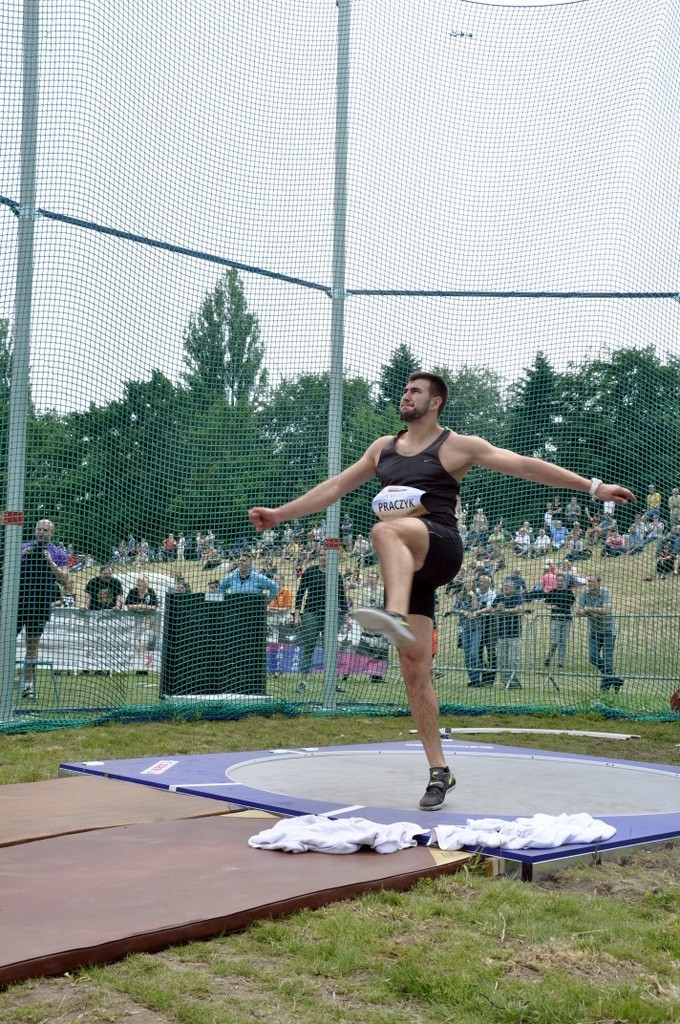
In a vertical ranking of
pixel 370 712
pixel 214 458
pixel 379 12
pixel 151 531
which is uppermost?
pixel 379 12

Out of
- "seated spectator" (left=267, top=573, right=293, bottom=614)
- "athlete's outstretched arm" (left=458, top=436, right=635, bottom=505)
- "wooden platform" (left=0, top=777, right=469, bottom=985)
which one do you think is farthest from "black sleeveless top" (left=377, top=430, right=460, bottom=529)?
"seated spectator" (left=267, top=573, right=293, bottom=614)

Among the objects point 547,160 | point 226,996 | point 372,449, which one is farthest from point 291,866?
point 547,160

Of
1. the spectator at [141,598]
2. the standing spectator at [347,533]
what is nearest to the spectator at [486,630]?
the standing spectator at [347,533]

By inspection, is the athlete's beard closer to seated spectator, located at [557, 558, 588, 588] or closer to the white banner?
the white banner

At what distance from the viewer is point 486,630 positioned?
30.6 ft

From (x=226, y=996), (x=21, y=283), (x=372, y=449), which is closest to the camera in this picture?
(x=226, y=996)

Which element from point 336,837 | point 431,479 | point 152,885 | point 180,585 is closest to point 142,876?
point 152,885

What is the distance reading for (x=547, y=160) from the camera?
9328 millimetres

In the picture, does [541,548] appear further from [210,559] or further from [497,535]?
[210,559]

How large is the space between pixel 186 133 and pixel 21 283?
205cm

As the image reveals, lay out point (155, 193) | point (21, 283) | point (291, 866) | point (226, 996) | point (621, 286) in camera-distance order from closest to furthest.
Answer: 1. point (226, 996)
2. point (291, 866)
3. point (21, 283)
4. point (155, 193)
5. point (621, 286)

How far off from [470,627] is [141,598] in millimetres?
3013

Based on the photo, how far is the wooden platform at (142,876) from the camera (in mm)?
2338

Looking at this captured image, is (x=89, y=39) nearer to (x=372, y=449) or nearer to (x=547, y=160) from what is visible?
(x=547, y=160)
